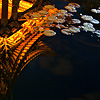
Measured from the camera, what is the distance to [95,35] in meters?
2.46

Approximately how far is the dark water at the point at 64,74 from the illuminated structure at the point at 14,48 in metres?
0.06

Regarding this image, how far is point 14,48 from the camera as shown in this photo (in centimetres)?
200

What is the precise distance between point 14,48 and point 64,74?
19.5 inches

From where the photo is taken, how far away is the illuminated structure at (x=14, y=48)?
170cm

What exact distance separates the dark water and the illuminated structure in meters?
0.06

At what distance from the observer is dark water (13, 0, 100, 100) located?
1632mm

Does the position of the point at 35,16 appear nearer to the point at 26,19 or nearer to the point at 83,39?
the point at 26,19

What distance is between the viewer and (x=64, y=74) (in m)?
1.84

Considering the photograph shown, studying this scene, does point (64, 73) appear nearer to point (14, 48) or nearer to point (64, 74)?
point (64, 74)

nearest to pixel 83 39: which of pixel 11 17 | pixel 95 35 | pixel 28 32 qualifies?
pixel 95 35

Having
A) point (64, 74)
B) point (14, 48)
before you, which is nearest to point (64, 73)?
point (64, 74)

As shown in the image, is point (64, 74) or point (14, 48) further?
point (14, 48)

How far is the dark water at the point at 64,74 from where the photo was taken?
163 cm

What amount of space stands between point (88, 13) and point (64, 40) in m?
0.82
